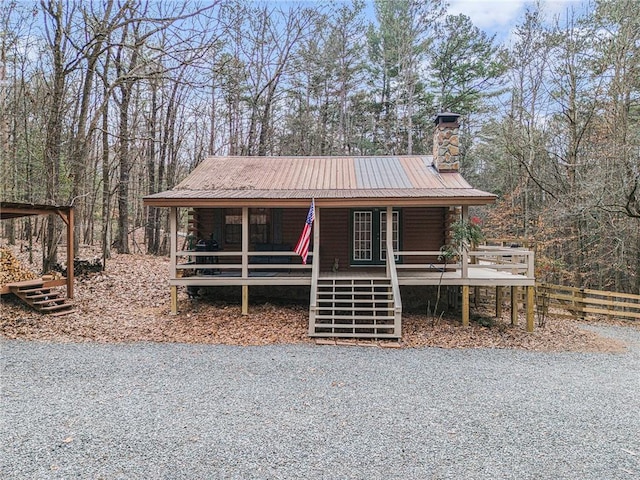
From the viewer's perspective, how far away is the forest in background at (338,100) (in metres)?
11.2

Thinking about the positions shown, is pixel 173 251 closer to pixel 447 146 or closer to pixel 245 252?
pixel 245 252

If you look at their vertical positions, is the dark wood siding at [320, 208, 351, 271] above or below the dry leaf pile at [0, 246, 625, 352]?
above

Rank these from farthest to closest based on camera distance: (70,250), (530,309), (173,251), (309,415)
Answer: (70,250) < (173,251) < (530,309) < (309,415)

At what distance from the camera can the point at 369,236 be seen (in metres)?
11.1

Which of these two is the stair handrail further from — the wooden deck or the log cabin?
the wooden deck

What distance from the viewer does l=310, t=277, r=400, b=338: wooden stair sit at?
7965mm

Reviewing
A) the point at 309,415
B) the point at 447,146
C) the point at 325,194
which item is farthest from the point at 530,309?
the point at 309,415

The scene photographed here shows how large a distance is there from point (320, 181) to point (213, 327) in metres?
5.02

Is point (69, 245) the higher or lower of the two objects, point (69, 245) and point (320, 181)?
the lower

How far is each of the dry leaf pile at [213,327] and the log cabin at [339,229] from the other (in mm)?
579

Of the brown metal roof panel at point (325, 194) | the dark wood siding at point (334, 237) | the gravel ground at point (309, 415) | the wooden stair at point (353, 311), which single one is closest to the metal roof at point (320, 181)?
the brown metal roof panel at point (325, 194)

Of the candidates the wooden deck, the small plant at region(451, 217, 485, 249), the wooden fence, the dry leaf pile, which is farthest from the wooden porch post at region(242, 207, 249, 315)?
the wooden fence

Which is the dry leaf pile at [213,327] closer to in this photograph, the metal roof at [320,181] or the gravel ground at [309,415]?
the gravel ground at [309,415]

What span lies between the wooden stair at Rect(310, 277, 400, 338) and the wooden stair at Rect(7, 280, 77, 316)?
6.09 m
